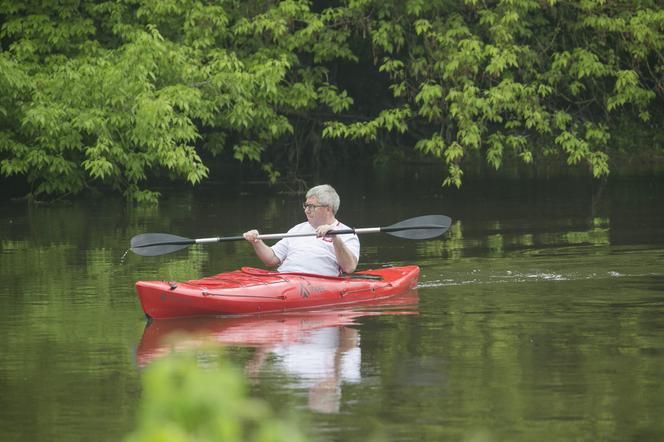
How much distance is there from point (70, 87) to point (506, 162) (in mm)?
17105

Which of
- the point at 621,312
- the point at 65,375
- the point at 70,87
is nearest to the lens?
the point at 65,375

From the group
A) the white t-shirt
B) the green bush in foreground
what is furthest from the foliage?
the green bush in foreground

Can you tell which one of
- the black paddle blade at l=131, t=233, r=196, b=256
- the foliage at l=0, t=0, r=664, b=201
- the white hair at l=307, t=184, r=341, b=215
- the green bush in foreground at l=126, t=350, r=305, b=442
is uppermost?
the foliage at l=0, t=0, r=664, b=201

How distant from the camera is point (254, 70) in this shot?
1969 cm

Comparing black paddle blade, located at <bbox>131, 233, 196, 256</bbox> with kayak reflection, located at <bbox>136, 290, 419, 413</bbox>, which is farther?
black paddle blade, located at <bbox>131, 233, 196, 256</bbox>

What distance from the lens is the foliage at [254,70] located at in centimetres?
1819

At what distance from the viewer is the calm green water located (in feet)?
18.9

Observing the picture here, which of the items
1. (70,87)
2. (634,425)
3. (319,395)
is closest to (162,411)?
(634,425)

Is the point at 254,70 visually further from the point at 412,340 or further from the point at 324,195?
the point at 412,340

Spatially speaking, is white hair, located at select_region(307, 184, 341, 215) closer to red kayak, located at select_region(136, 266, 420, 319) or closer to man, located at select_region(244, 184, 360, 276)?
man, located at select_region(244, 184, 360, 276)

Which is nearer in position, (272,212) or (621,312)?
(621,312)

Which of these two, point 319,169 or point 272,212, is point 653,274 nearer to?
point 272,212

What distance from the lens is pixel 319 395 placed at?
629 cm

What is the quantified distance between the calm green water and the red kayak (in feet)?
0.47
